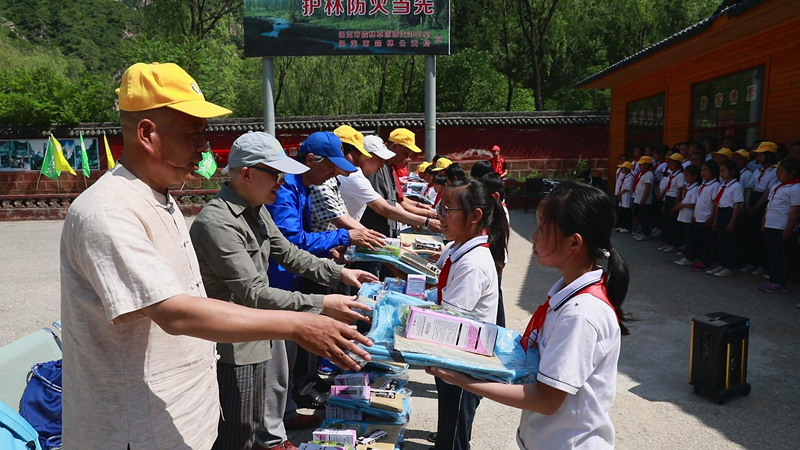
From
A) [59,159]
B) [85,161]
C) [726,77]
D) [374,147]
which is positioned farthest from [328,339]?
[85,161]

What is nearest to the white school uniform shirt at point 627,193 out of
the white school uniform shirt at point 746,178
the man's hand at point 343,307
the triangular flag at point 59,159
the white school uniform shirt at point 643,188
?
the white school uniform shirt at point 643,188

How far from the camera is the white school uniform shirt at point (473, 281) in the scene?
2.64m

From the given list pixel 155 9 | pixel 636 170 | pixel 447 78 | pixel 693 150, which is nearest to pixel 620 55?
pixel 447 78

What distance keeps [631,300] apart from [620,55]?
23.4 m

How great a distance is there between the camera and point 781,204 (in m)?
6.71

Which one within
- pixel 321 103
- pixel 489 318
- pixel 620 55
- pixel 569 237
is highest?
pixel 620 55

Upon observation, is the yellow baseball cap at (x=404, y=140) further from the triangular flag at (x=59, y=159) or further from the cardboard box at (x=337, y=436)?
the triangular flag at (x=59, y=159)

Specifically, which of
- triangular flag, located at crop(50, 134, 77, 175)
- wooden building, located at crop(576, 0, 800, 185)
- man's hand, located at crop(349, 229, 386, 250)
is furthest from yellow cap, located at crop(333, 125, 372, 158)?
triangular flag, located at crop(50, 134, 77, 175)

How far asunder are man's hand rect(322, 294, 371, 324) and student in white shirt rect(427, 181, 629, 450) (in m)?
0.47

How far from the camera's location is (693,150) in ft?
31.2

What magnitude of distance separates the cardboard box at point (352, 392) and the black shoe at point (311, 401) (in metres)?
0.55

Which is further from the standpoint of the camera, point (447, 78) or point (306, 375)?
point (447, 78)

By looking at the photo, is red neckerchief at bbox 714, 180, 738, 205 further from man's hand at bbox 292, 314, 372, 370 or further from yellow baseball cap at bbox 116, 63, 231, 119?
yellow baseball cap at bbox 116, 63, 231, 119

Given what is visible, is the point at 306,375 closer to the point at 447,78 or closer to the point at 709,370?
the point at 709,370
